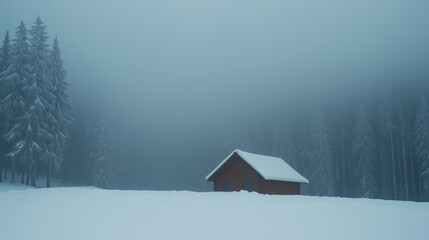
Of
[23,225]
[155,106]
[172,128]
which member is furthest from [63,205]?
[155,106]

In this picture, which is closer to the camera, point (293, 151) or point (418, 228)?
point (418, 228)

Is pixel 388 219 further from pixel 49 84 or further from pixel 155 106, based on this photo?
pixel 155 106

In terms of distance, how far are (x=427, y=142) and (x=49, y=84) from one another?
4919 cm

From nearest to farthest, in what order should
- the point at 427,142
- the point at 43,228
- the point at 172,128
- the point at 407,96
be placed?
the point at 43,228
the point at 427,142
the point at 407,96
the point at 172,128

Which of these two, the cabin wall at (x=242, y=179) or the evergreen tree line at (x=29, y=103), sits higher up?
the evergreen tree line at (x=29, y=103)

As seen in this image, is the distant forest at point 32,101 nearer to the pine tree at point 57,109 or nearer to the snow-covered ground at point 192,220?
the pine tree at point 57,109

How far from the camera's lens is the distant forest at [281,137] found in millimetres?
35375

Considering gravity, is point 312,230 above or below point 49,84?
below

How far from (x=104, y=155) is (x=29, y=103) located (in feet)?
80.6

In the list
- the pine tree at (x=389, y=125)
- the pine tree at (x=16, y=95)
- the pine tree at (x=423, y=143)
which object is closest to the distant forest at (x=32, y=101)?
the pine tree at (x=16, y=95)

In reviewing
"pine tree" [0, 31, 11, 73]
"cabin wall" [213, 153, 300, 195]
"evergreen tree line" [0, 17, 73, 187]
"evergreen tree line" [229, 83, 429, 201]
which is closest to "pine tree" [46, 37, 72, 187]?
"evergreen tree line" [0, 17, 73, 187]

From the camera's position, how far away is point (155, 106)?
579 feet

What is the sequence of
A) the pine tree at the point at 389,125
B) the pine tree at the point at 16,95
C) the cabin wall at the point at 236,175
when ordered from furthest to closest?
1. the pine tree at the point at 389,125
2. the pine tree at the point at 16,95
3. the cabin wall at the point at 236,175

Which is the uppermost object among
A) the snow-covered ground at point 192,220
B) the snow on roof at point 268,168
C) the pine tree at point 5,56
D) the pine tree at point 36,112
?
the pine tree at point 5,56
